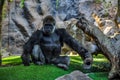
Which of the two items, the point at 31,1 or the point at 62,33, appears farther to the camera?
the point at 31,1

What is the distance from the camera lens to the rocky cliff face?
22.0 metres

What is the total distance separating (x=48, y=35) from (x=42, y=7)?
1281 cm

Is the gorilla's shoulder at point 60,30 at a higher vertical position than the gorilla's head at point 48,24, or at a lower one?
lower

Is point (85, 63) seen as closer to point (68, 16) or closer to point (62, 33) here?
point (62, 33)

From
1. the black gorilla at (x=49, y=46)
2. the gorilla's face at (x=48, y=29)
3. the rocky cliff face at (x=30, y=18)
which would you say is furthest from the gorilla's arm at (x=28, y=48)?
the rocky cliff face at (x=30, y=18)

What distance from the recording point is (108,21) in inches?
795

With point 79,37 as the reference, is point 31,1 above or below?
above

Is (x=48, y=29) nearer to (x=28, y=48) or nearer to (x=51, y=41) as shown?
(x=51, y=41)

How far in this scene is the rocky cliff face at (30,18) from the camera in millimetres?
21969

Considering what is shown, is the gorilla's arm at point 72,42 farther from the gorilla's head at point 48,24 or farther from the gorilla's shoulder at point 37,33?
the gorilla's shoulder at point 37,33

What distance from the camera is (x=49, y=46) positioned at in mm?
10117

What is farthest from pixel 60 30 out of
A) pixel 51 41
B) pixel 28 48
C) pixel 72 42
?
pixel 28 48

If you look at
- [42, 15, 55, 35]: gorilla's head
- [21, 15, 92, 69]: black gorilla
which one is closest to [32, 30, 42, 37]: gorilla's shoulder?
[21, 15, 92, 69]: black gorilla

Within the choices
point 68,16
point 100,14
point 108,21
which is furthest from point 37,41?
point 68,16
